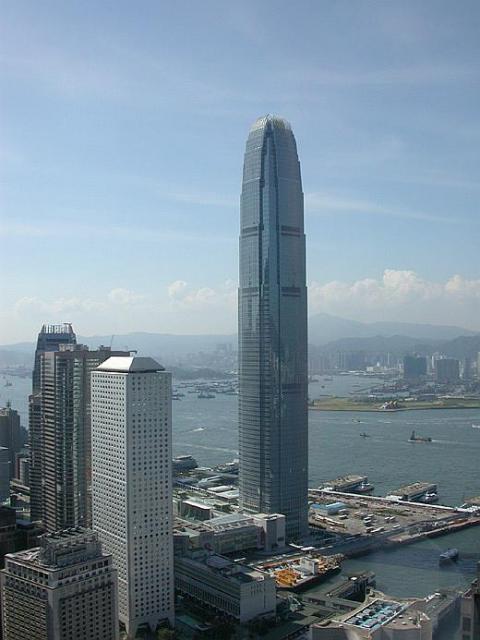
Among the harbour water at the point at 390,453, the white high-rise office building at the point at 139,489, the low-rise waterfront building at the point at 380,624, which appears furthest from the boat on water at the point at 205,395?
the low-rise waterfront building at the point at 380,624

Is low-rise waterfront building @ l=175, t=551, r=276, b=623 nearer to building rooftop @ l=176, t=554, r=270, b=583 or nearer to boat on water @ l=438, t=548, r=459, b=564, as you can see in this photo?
building rooftop @ l=176, t=554, r=270, b=583

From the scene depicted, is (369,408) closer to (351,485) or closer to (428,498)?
(351,485)

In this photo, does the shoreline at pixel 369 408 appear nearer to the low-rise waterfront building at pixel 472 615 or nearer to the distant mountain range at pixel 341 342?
the distant mountain range at pixel 341 342

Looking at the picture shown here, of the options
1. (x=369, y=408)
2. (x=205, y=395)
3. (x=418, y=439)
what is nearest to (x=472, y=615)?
(x=418, y=439)

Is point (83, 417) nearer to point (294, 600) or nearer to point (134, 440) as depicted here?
point (134, 440)

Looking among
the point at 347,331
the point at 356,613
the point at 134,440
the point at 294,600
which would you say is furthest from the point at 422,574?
the point at 347,331

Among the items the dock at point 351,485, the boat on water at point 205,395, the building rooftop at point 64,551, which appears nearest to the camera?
the building rooftop at point 64,551
